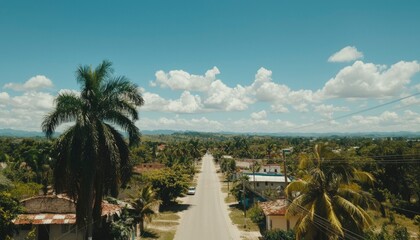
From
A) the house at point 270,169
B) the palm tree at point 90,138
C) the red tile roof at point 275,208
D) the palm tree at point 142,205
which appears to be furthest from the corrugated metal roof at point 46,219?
the house at point 270,169

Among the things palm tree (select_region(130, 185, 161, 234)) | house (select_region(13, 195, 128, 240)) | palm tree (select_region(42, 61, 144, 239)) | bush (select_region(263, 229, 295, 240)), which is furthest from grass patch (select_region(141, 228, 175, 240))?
palm tree (select_region(42, 61, 144, 239))

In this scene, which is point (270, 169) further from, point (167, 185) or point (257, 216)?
point (257, 216)

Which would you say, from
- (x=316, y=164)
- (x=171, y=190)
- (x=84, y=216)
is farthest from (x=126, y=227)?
(x=171, y=190)

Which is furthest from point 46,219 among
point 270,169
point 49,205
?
point 270,169

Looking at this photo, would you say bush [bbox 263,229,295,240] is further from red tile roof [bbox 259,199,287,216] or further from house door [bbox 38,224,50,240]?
house door [bbox 38,224,50,240]

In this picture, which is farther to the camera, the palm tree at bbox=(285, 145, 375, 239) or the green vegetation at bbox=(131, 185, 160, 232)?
the green vegetation at bbox=(131, 185, 160, 232)

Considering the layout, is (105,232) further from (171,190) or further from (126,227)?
(171,190)
